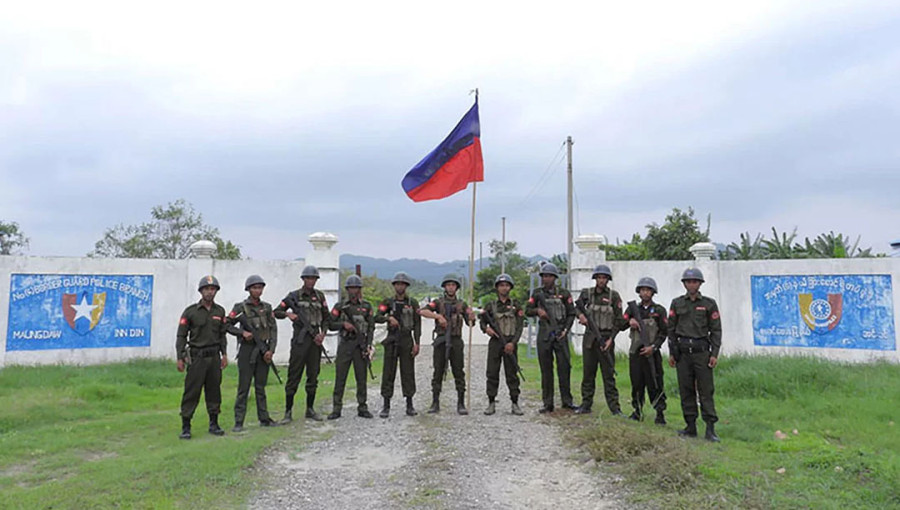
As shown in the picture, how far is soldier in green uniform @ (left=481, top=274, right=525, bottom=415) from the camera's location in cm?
753

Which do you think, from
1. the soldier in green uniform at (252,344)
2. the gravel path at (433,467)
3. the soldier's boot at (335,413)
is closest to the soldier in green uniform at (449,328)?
the gravel path at (433,467)

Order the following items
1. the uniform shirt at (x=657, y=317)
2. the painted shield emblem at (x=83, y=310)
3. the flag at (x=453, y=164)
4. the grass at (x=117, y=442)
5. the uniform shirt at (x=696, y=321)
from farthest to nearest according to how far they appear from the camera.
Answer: the painted shield emblem at (x=83, y=310)
the flag at (x=453, y=164)
the uniform shirt at (x=657, y=317)
the uniform shirt at (x=696, y=321)
the grass at (x=117, y=442)

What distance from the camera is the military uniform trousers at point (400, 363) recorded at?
7582 millimetres

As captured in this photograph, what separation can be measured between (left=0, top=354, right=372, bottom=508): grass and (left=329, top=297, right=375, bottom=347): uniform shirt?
1236mm

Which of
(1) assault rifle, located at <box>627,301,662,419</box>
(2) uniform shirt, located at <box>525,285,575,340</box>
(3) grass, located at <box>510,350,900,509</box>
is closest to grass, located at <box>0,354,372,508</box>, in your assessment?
(2) uniform shirt, located at <box>525,285,575,340</box>

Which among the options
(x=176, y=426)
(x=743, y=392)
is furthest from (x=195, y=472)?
(x=743, y=392)

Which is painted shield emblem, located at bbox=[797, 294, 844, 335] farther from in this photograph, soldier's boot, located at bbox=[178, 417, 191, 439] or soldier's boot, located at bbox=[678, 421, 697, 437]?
soldier's boot, located at bbox=[178, 417, 191, 439]

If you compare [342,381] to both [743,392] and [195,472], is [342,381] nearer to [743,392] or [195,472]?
[195,472]

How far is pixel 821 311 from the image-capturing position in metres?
10.6

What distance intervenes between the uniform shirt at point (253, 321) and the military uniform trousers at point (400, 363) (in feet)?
4.63

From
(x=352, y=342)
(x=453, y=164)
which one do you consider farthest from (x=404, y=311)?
(x=453, y=164)

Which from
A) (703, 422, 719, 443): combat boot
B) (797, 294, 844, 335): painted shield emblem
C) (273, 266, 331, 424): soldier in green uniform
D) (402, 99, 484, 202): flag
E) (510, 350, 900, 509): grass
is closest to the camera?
(510, 350, 900, 509): grass

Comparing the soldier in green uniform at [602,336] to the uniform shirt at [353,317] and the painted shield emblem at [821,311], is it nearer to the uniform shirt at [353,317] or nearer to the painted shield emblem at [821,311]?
the uniform shirt at [353,317]

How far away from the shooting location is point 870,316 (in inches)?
404
